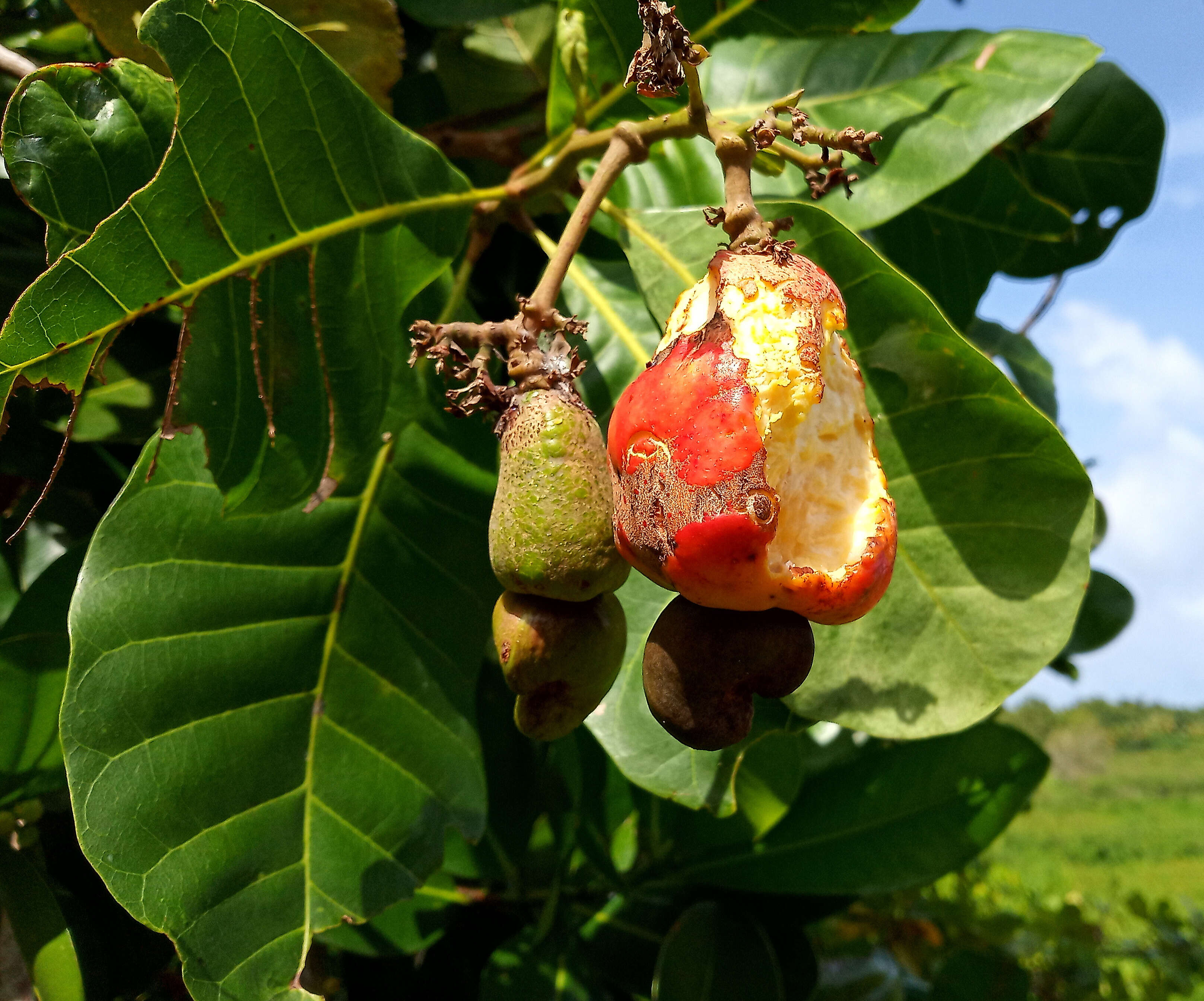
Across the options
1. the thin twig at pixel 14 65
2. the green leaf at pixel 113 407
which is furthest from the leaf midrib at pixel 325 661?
the thin twig at pixel 14 65

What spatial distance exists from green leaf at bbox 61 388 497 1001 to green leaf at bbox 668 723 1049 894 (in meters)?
0.62

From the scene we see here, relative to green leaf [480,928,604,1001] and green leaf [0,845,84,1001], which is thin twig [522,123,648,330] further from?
green leaf [480,928,604,1001]

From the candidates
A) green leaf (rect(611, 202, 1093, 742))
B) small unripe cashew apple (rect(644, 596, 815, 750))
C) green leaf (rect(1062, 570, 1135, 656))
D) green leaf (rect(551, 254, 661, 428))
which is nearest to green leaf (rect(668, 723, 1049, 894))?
Answer: green leaf (rect(1062, 570, 1135, 656))

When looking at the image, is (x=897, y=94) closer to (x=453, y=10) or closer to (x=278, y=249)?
(x=453, y=10)

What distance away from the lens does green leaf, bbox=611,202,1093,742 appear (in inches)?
41.9

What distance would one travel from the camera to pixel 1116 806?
29.3 ft

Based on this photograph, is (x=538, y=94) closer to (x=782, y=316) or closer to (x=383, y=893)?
(x=782, y=316)

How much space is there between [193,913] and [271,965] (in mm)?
110

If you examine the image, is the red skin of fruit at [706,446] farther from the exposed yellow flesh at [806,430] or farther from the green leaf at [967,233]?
the green leaf at [967,233]

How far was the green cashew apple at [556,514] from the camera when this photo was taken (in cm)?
76

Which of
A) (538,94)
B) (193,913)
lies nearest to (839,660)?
(193,913)

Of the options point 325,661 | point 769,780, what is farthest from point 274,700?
point 769,780

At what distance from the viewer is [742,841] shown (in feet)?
5.77

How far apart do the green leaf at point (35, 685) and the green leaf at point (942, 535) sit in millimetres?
897
